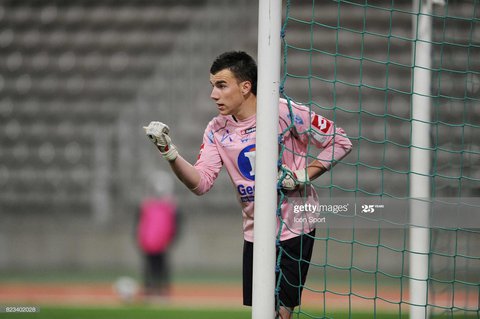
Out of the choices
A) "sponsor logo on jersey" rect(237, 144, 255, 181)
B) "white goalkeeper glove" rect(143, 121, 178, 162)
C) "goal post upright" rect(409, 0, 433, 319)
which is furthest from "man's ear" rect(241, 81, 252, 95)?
"goal post upright" rect(409, 0, 433, 319)

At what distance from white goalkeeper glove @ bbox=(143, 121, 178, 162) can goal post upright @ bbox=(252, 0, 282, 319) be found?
0.43 metres

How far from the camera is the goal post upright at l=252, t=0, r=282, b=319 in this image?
Answer: 356 centimetres

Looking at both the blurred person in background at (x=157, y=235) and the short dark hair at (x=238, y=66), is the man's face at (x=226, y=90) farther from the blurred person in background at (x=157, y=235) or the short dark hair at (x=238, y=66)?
the blurred person in background at (x=157, y=235)

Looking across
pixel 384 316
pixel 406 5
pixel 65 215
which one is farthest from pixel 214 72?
pixel 65 215

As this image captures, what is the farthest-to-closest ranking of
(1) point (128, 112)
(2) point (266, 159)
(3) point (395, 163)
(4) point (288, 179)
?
1. (1) point (128, 112)
2. (3) point (395, 163)
3. (4) point (288, 179)
4. (2) point (266, 159)

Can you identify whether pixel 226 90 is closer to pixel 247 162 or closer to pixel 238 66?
pixel 238 66

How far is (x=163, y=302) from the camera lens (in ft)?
30.5

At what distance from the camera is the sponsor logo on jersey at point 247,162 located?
4023 mm

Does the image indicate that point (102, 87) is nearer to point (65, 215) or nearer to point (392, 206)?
point (65, 215)

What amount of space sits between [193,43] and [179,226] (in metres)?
4.01

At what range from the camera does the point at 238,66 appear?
13.2 feet

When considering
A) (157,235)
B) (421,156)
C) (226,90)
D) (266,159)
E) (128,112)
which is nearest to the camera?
(266,159)

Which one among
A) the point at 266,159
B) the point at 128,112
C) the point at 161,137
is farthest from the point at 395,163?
the point at 161,137

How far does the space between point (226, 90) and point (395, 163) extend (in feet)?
27.0
